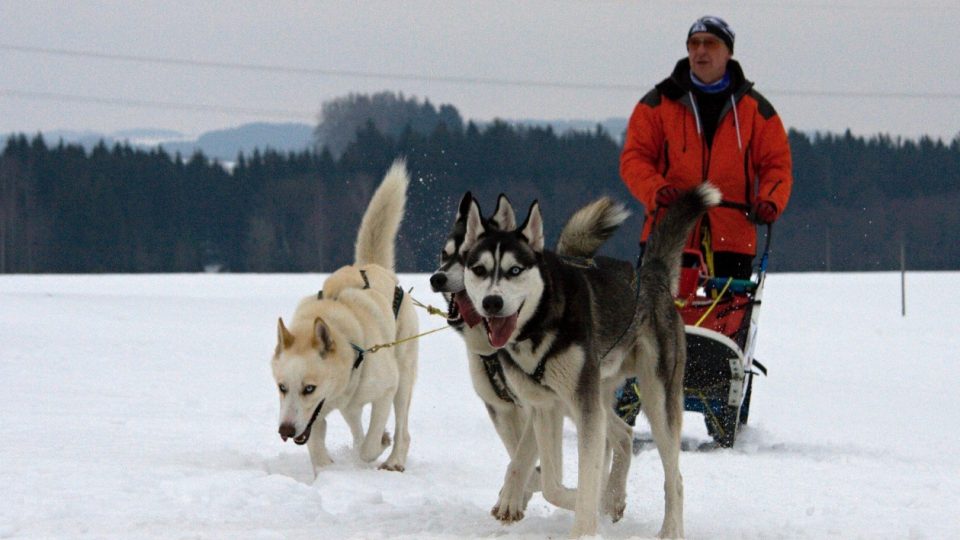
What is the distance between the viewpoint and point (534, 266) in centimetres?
412

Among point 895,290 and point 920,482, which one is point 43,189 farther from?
point 920,482

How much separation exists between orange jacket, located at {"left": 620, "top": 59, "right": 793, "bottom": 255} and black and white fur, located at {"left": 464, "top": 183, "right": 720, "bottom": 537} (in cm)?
154

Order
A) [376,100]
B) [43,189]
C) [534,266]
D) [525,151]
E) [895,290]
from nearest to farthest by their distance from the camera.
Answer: [534,266] → [895,290] → [43,189] → [525,151] → [376,100]

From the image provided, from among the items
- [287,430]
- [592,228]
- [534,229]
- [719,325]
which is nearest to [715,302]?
[719,325]

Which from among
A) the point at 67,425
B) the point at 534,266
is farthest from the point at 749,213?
the point at 67,425

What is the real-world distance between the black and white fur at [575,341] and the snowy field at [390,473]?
33 centimetres

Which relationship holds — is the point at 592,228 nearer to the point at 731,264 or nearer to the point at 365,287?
the point at 731,264

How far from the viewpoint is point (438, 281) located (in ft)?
14.2

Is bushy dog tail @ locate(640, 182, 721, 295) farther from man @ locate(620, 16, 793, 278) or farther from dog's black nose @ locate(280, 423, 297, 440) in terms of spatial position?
dog's black nose @ locate(280, 423, 297, 440)

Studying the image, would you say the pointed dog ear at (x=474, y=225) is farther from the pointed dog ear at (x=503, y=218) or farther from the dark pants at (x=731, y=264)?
the dark pants at (x=731, y=264)

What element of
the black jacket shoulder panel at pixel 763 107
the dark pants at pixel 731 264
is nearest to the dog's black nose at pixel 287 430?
Answer: the dark pants at pixel 731 264

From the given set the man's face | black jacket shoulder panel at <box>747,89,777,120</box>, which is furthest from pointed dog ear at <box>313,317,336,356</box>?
black jacket shoulder panel at <box>747,89,777,120</box>

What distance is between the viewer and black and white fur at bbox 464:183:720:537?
4070mm

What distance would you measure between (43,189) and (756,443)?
48606mm
